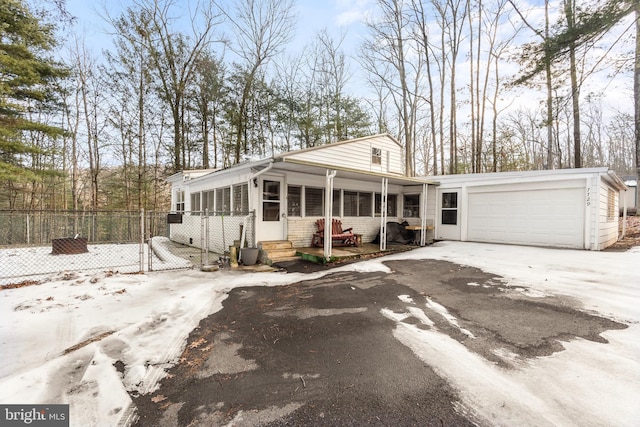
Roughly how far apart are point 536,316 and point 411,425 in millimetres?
2901

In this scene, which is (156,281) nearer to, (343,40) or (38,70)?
(38,70)

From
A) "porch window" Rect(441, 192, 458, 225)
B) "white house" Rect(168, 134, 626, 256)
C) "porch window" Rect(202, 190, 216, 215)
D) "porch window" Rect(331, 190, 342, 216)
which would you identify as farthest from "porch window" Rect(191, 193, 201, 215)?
"porch window" Rect(441, 192, 458, 225)

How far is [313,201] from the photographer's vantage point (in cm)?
886

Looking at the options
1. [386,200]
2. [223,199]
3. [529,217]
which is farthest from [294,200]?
[529,217]

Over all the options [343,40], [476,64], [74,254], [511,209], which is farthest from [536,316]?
[343,40]

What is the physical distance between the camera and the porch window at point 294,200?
830 cm

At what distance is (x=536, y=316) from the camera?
141 inches

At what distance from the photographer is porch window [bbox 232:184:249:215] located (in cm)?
791

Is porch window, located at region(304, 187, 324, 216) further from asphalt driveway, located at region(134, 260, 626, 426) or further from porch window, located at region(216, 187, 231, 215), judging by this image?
asphalt driveway, located at region(134, 260, 626, 426)

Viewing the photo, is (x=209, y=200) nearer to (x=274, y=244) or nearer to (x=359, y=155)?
(x=274, y=244)

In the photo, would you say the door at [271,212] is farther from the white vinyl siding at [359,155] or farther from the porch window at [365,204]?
the porch window at [365,204]

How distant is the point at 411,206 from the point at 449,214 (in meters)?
1.51

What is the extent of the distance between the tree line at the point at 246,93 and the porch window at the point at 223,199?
20.8 ft

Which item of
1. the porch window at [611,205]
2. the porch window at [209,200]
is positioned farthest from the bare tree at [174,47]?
the porch window at [611,205]
